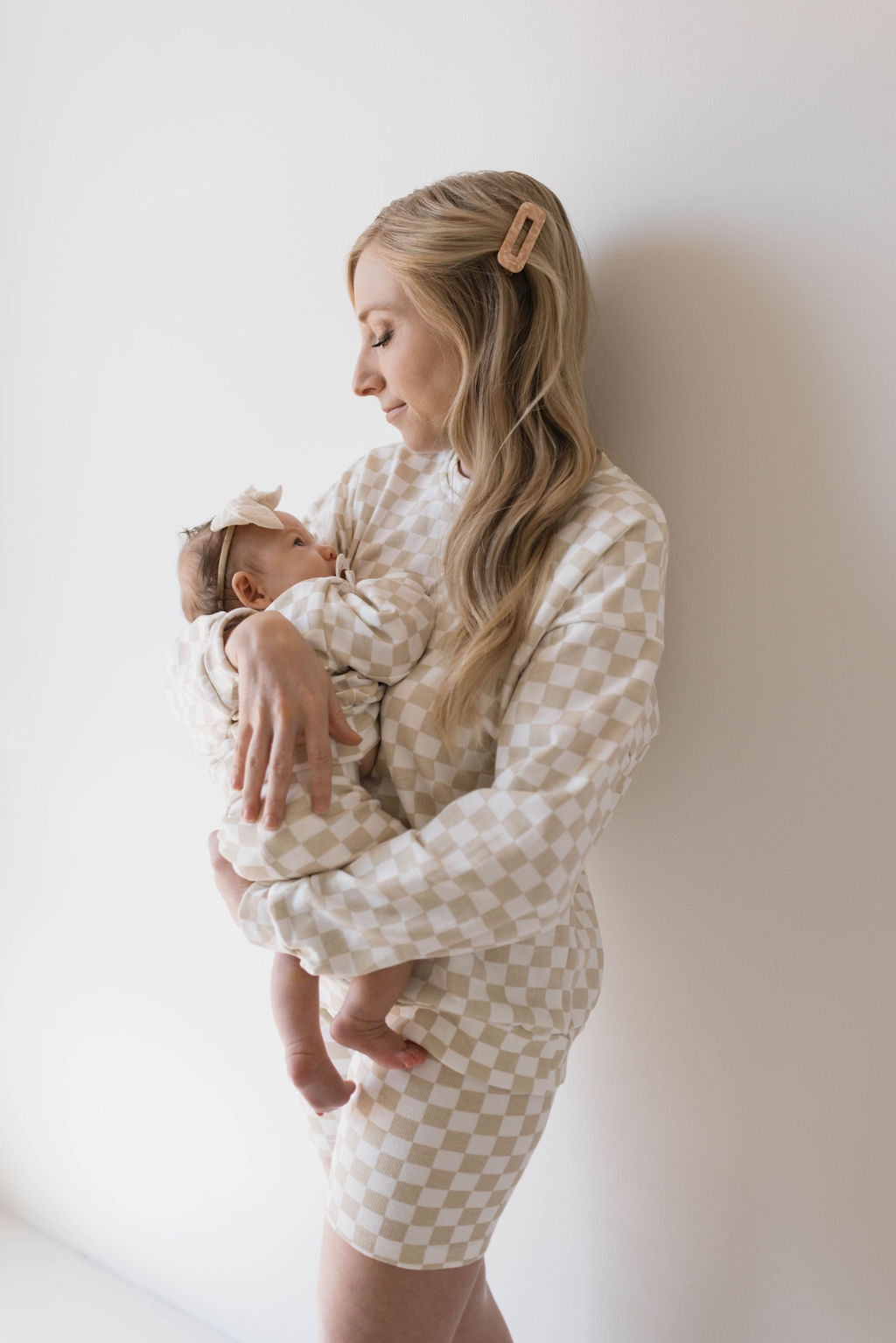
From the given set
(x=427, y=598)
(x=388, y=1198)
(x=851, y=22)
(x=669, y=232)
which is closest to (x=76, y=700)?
(x=427, y=598)

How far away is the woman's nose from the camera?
4.65ft

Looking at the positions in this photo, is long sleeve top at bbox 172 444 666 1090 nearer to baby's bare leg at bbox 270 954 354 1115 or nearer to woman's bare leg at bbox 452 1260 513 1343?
baby's bare leg at bbox 270 954 354 1115

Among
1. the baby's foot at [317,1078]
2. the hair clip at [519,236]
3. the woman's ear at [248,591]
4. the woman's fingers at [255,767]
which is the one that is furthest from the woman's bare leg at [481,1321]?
the hair clip at [519,236]

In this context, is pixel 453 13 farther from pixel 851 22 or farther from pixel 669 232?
pixel 851 22

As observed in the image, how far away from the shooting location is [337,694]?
1.23 meters

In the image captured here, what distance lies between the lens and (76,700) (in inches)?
87.6

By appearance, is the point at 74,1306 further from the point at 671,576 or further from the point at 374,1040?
the point at 671,576

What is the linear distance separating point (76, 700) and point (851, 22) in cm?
178

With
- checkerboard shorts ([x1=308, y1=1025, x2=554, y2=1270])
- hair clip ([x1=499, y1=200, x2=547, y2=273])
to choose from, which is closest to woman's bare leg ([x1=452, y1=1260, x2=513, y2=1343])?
checkerboard shorts ([x1=308, y1=1025, x2=554, y2=1270])

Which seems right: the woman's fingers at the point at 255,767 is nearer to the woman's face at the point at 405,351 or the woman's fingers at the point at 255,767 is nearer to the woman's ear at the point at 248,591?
the woman's ear at the point at 248,591

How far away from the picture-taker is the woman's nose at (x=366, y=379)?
1.42 metres

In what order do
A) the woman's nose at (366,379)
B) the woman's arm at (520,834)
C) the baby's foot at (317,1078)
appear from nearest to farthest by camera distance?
the woman's arm at (520,834), the baby's foot at (317,1078), the woman's nose at (366,379)

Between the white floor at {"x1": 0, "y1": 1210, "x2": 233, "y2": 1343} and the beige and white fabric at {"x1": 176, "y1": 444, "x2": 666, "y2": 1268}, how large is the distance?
4.18 feet

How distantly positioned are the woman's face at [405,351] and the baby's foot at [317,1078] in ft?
2.53
